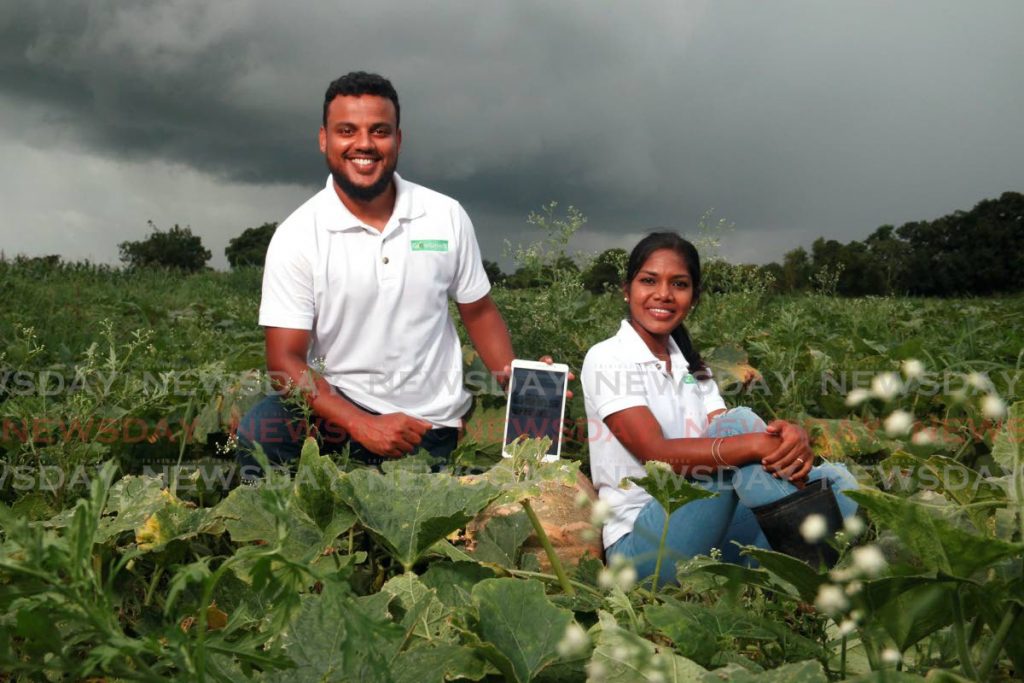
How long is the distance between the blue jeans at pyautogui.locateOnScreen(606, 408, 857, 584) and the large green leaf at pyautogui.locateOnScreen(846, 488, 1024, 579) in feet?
3.48

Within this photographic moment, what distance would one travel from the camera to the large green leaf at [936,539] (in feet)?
3.58

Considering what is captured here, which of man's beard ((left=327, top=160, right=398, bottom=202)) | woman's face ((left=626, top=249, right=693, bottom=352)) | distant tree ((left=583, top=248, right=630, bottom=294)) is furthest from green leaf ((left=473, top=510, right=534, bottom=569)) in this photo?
distant tree ((left=583, top=248, right=630, bottom=294))

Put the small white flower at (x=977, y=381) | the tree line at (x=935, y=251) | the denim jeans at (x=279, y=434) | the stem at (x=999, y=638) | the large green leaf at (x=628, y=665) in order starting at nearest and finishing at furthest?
the stem at (x=999, y=638) → the large green leaf at (x=628, y=665) → the small white flower at (x=977, y=381) → the denim jeans at (x=279, y=434) → the tree line at (x=935, y=251)

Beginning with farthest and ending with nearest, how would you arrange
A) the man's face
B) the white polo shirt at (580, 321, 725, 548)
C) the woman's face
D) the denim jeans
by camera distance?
the man's face < the denim jeans < the woman's face < the white polo shirt at (580, 321, 725, 548)

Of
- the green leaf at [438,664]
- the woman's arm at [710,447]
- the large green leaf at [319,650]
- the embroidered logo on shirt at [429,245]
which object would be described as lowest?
the green leaf at [438,664]

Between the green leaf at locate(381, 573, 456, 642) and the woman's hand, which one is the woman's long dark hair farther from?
the green leaf at locate(381, 573, 456, 642)

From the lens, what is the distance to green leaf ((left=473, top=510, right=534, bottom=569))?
2.22 meters

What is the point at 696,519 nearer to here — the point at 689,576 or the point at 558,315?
the point at 689,576

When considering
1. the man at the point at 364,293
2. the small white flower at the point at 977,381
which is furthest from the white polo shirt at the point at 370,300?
the small white flower at the point at 977,381

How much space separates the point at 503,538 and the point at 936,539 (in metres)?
1.32

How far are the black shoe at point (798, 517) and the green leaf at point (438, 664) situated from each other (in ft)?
3.02

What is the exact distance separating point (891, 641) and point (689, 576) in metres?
0.38

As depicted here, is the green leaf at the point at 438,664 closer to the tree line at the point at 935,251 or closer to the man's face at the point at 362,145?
the man's face at the point at 362,145

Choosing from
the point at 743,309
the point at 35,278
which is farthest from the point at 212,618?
the point at 35,278
